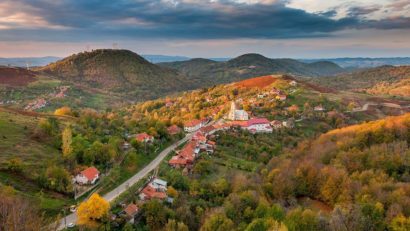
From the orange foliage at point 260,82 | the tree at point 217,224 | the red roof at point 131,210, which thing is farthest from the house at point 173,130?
the orange foliage at point 260,82

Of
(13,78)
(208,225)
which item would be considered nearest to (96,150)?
(208,225)

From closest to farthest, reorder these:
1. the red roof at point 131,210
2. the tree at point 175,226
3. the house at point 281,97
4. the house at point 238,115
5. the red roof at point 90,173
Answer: the tree at point 175,226, the red roof at point 131,210, the red roof at point 90,173, the house at point 238,115, the house at point 281,97

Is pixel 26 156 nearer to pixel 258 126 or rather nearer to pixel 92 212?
pixel 92 212

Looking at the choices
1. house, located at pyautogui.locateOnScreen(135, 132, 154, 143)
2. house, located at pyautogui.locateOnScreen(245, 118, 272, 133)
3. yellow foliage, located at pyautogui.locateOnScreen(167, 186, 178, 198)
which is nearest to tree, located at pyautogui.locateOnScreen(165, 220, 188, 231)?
yellow foliage, located at pyautogui.locateOnScreen(167, 186, 178, 198)

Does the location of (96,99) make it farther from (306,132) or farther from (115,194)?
(115,194)

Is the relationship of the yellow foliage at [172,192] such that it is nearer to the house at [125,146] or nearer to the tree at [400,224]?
the house at [125,146]
